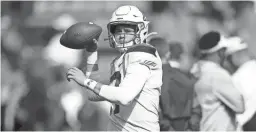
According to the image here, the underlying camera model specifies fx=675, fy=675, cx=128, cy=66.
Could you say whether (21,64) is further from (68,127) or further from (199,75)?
(199,75)

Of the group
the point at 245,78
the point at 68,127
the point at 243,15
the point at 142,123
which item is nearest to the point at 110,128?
the point at 142,123

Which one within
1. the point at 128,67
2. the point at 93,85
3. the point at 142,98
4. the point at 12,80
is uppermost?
the point at 128,67

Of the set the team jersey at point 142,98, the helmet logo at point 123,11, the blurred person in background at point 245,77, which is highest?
the helmet logo at point 123,11

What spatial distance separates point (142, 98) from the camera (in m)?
4.91

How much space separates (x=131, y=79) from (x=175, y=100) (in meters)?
2.34

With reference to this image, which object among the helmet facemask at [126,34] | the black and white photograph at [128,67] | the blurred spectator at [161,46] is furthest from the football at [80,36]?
the blurred spectator at [161,46]

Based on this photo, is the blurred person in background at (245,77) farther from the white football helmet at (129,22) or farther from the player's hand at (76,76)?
the player's hand at (76,76)

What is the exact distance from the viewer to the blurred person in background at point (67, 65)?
1098 centimetres

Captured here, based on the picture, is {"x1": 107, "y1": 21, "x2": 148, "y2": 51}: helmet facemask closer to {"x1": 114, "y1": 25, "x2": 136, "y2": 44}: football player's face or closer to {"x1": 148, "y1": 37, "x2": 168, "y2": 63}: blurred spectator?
{"x1": 114, "y1": 25, "x2": 136, "y2": 44}: football player's face

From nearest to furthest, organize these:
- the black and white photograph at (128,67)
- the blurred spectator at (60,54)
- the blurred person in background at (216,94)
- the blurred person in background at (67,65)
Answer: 1. the black and white photograph at (128,67)
2. the blurred person in background at (216,94)
3. the blurred person in background at (67,65)
4. the blurred spectator at (60,54)

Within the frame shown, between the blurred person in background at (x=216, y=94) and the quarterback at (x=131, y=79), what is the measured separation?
2.06 m

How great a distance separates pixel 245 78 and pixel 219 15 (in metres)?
7.57

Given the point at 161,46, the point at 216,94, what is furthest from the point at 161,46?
the point at 216,94

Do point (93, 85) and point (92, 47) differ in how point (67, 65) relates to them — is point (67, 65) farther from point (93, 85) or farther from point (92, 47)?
point (93, 85)
